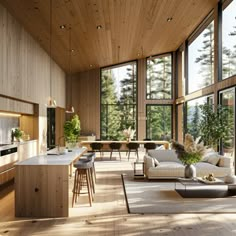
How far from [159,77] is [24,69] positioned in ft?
28.9

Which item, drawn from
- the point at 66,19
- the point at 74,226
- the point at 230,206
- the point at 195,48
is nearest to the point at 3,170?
the point at 74,226

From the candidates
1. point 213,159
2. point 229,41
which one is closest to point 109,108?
point 229,41

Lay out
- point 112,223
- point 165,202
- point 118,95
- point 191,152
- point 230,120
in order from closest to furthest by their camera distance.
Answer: point 112,223 < point 165,202 < point 191,152 < point 230,120 < point 118,95

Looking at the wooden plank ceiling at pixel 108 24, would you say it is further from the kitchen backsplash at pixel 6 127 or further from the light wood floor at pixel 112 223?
Answer: the light wood floor at pixel 112 223

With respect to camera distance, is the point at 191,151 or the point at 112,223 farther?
the point at 191,151

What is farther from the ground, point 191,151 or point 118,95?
point 118,95

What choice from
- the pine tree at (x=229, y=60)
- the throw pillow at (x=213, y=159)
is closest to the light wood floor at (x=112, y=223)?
A: the throw pillow at (x=213, y=159)

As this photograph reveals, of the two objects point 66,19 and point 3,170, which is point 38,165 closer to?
point 3,170

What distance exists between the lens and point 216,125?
9.38 meters

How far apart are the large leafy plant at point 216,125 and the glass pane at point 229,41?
1.05 meters

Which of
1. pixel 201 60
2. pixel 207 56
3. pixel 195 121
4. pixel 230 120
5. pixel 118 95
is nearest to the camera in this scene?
pixel 230 120

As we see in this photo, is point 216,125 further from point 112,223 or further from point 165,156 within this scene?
point 112,223

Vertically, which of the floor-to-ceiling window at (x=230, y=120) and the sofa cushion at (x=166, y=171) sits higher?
the floor-to-ceiling window at (x=230, y=120)

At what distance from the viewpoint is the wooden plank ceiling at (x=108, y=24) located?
285 inches
